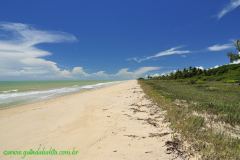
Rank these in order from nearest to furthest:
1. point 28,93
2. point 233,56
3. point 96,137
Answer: point 96,137, point 28,93, point 233,56

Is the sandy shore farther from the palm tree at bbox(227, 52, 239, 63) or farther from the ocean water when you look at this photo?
the palm tree at bbox(227, 52, 239, 63)

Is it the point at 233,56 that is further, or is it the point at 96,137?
the point at 233,56

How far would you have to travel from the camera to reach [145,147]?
219 inches

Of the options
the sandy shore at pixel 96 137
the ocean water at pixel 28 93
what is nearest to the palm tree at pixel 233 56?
the ocean water at pixel 28 93

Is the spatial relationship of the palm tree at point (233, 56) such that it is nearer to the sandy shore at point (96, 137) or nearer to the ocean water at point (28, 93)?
the ocean water at point (28, 93)

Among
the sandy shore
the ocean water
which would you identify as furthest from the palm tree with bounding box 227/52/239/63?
the sandy shore

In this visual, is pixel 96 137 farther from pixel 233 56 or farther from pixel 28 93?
pixel 233 56

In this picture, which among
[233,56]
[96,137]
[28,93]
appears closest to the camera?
[96,137]

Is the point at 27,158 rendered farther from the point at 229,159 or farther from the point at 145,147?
the point at 229,159

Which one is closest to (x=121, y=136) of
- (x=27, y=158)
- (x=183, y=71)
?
(x=27, y=158)

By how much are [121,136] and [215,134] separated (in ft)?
9.63

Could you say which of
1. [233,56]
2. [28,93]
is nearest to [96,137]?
[28,93]

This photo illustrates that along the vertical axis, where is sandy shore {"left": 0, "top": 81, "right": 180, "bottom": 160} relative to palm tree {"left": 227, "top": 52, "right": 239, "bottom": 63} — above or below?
below

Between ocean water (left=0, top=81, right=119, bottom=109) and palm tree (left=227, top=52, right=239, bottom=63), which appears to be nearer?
ocean water (left=0, top=81, right=119, bottom=109)
